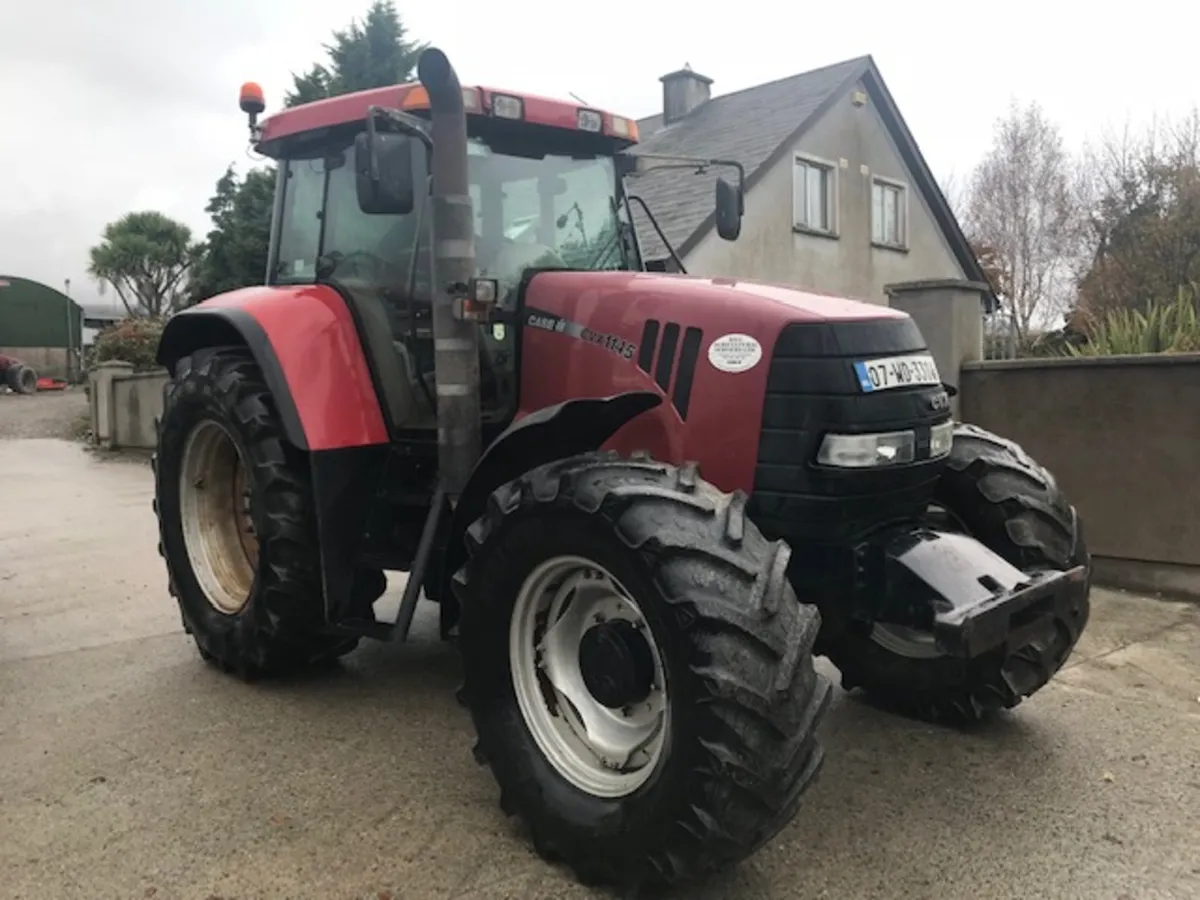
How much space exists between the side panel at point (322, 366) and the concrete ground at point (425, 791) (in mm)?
1104

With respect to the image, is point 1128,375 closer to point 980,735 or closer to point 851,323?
point 980,735

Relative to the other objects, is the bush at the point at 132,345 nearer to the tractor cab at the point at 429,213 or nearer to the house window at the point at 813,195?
the house window at the point at 813,195

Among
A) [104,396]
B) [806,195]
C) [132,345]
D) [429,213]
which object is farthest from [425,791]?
[132,345]

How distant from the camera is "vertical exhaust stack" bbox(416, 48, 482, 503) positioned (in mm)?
3533

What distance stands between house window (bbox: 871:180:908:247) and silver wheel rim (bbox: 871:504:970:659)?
17918 mm

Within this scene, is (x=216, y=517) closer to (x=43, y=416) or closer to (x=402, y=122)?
(x=402, y=122)

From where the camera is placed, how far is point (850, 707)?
414 cm

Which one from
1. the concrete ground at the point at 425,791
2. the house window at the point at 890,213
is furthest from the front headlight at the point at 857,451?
the house window at the point at 890,213

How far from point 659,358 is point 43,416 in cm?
2090

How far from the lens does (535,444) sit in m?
3.38

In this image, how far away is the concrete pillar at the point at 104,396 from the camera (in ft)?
53.6

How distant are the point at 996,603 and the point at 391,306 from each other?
251 cm

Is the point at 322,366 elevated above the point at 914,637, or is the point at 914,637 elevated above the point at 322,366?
the point at 322,366

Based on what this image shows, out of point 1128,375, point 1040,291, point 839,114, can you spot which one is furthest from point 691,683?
point 1040,291
